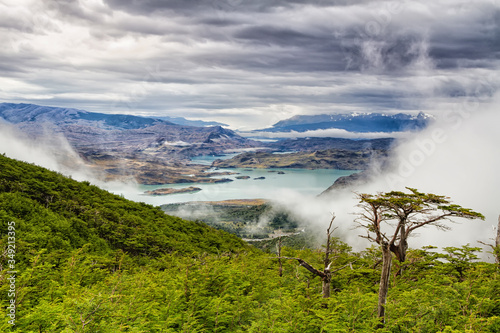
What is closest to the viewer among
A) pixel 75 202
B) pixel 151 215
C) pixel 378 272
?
pixel 378 272

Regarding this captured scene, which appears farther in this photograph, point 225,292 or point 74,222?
point 74,222

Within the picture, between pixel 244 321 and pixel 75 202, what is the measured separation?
51.6m

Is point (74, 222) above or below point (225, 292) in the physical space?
below

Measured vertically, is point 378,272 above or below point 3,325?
below

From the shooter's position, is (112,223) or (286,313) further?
(112,223)

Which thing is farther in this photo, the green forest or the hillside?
the hillside

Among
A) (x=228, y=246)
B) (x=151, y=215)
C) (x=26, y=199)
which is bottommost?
(x=228, y=246)

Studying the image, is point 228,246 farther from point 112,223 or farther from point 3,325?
point 3,325

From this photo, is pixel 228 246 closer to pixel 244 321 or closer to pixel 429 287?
pixel 429 287

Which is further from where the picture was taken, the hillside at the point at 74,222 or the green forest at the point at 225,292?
the hillside at the point at 74,222

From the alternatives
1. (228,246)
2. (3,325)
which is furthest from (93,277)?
(228,246)

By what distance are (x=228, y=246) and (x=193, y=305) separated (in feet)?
180

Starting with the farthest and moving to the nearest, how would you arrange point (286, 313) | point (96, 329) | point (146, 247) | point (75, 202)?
point (75, 202) < point (146, 247) < point (286, 313) < point (96, 329)

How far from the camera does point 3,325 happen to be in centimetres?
1264
